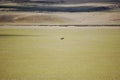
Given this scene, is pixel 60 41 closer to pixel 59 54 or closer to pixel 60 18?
pixel 59 54

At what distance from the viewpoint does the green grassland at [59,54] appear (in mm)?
5094

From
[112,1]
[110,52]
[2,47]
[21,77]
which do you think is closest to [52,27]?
[112,1]

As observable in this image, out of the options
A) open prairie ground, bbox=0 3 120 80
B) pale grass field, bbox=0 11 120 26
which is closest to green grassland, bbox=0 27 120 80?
open prairie ground, bbox=0 3 120 80

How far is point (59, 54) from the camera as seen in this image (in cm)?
665

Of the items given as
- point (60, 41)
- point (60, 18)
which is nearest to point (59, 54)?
point (60, 41)

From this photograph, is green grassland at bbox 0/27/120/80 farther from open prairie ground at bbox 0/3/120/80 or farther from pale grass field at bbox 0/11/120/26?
pale grass field at bbox 0/11/120/26

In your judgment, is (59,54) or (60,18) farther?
(60,18)

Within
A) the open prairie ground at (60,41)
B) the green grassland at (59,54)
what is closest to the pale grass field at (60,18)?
the open prairie ground at (60,41)

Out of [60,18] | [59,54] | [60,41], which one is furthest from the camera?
[60,18]

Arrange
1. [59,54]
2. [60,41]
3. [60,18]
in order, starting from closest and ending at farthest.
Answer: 1. [59,54]
2. [60,41]
3. [60,18]

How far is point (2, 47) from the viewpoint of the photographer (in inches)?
292

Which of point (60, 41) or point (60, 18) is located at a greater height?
point (60, 41)

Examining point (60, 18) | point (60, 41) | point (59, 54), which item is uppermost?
point (59, 54)

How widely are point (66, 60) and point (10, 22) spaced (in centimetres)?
531
